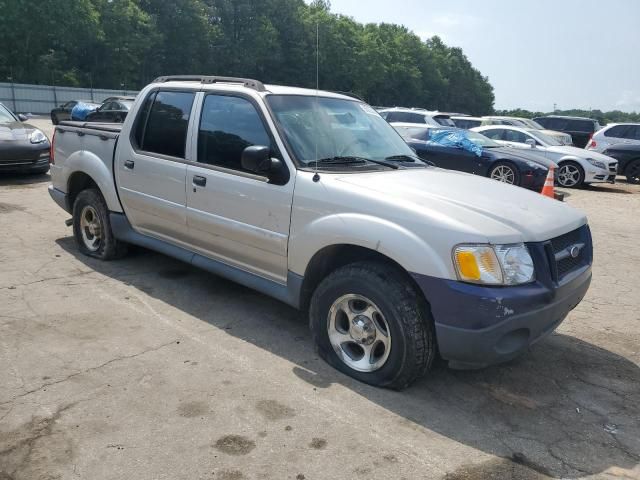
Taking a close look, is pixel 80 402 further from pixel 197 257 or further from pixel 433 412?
pixel 433 412

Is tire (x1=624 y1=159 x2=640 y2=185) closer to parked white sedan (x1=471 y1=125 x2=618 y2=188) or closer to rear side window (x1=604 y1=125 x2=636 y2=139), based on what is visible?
rear side window (x1=604 y1=125 x2=636 y2=139)

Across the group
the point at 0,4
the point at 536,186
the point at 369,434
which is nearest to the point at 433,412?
the point at 369,434

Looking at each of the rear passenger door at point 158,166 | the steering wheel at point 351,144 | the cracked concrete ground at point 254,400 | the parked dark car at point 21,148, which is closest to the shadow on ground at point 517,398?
the cracked concrete ground at point 254,400

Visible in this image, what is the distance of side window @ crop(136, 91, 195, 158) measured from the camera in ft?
15.8

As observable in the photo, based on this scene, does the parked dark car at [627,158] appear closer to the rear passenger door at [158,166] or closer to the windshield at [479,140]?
the windshield at [479,140]

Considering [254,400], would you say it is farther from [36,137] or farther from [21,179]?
[21,179]

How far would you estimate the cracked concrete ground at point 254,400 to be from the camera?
112 inches

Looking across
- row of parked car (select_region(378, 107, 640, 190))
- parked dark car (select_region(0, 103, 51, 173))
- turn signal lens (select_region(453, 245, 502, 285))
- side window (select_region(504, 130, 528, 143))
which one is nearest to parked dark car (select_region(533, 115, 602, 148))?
row of parked car (select_region(378, 107, 640, 190))

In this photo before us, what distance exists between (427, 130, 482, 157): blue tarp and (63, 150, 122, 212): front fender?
8.42 m

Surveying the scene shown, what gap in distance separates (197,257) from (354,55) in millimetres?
74253

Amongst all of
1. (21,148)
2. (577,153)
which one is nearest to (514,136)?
(577,153)

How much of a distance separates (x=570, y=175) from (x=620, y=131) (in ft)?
15.7

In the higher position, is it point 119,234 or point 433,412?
point 119,234

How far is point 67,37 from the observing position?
151 feet
